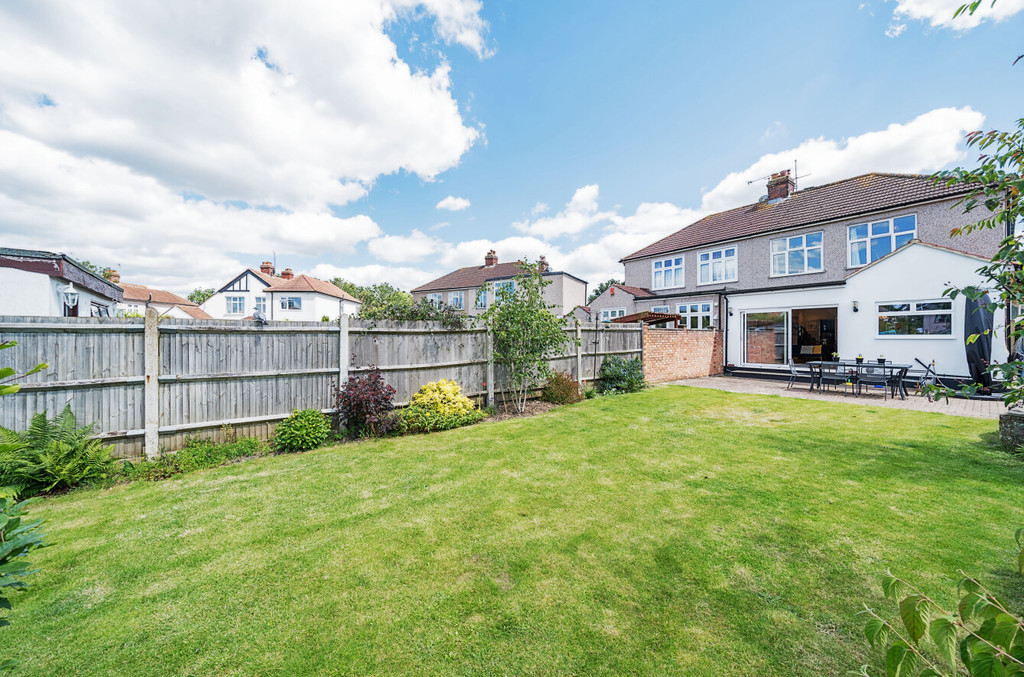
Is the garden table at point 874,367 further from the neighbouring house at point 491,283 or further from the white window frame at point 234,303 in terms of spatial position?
the white window frame at point 234,303

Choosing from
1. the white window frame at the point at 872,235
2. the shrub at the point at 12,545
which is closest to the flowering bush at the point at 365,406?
the shrub at the point at 12,545

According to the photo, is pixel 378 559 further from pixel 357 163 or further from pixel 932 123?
pixel 932 123

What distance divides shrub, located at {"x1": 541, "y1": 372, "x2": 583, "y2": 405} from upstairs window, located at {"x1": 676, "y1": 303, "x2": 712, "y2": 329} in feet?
34.6

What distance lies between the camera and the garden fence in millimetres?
5000

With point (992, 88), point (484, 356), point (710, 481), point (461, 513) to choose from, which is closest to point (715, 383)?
point (484, 356)

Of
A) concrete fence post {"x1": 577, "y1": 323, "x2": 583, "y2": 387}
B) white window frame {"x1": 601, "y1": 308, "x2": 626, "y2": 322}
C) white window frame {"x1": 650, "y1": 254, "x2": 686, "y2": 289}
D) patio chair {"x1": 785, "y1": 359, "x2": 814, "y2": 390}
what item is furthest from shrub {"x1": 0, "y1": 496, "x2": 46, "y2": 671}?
white window frame {"x1": 650, "y1": 254, "x2": 686, "y2": 289}

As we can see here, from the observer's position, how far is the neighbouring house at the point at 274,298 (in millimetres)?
34625

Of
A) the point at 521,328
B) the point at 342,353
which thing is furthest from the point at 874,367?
the point at 342,353

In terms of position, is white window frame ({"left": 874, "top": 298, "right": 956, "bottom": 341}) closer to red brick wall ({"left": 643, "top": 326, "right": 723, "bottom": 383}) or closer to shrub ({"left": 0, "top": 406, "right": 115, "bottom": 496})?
red brick wall ({"left": 643, "top": 326, "right": 723, "bottom": 383})

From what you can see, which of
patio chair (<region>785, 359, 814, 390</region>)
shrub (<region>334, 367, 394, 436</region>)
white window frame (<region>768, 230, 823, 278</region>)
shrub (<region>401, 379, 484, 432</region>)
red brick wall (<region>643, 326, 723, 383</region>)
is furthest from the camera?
white window frame (<region>768, 230, 823, 278</region>)

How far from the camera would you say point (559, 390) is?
34.2 feet

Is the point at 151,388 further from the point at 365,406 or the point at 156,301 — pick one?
the point at 156,301

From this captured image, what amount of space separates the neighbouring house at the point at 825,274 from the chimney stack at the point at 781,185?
0.16 feet

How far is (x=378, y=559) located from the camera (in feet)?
10.9
